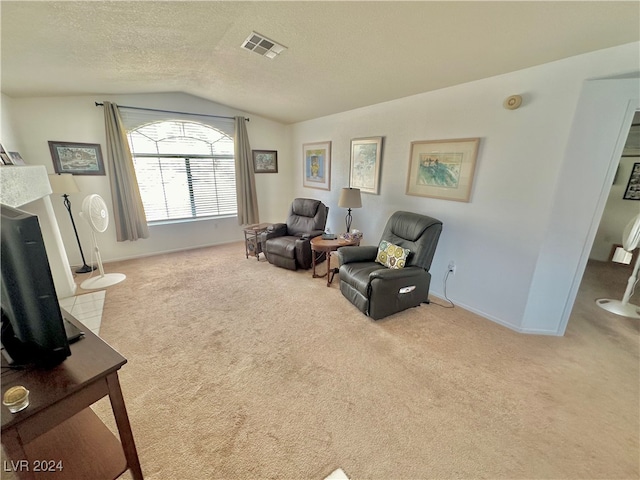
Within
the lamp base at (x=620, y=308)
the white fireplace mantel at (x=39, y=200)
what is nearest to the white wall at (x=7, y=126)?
the white fireplace mantel at (x=39, y=200)

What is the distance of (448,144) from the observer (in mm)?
2746

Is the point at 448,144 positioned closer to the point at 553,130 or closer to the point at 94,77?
the point at 553,130

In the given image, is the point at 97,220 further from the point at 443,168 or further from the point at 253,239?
the point at 443,168

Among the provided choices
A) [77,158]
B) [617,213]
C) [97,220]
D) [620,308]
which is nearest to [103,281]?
[97,220]

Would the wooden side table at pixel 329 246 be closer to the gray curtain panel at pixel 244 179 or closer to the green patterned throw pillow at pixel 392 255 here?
the green patterned throw pillow at pixel 392 255

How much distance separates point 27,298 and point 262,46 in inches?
102

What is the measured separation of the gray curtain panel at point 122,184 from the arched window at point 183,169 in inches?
7.4

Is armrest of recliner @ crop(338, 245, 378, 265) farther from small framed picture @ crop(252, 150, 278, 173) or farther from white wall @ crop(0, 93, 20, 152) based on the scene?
white wall @ crop(0, 93, 20, 152)

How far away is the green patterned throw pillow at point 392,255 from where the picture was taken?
280 centimetres

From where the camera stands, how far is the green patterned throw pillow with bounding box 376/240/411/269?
2797mm

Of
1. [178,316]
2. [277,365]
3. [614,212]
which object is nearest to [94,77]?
[178,316]

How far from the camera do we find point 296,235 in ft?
13.8

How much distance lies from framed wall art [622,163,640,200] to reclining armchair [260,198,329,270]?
463cm

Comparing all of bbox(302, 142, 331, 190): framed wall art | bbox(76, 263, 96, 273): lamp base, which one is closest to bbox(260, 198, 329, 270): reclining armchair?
bbox(302, 142, 331, 190): framed wall art
